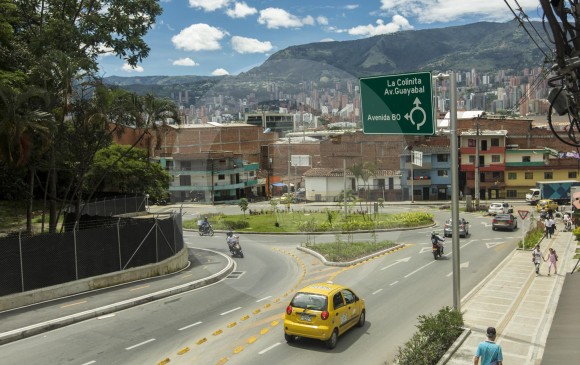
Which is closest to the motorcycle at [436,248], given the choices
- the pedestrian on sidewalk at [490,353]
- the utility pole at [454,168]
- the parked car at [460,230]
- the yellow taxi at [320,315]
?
the parked car at [460,230]

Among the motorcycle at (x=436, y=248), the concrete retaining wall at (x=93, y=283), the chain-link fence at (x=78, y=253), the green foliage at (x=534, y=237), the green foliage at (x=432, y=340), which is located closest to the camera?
the green foliage at (x=432, y=340)

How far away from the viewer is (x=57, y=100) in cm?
2300

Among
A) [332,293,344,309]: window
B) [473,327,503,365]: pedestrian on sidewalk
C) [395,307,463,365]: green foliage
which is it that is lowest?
[395,307,463,365]: green foliage

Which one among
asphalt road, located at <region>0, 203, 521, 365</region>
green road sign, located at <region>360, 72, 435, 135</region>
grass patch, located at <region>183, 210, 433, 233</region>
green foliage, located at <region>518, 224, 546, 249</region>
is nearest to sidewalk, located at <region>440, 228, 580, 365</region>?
asphalt road, located at <region>0, 203, 521, 365</region>

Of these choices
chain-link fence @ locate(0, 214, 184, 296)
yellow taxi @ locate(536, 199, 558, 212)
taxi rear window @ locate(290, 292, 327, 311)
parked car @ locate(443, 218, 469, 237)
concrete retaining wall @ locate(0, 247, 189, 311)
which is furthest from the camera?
yellow taxi @ locate(536, 199, 558, 212)

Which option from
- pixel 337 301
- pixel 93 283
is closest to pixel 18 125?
pixel 93 283

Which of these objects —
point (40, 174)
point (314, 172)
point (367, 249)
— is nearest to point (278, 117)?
point (314, 172)

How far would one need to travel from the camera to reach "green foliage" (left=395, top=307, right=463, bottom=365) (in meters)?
11.4

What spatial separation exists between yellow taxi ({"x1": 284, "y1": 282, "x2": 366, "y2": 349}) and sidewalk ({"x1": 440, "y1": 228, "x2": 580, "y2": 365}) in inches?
122

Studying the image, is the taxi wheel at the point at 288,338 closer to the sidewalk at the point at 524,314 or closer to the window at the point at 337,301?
the window at the point at 337,301

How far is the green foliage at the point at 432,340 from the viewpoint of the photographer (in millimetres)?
11445

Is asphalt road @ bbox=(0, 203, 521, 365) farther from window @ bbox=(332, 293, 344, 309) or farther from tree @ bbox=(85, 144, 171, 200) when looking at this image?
tree @ bbox=(85, 144, 171, 200)

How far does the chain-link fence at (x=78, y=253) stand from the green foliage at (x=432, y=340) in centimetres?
1290

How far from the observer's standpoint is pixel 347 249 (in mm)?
30844
